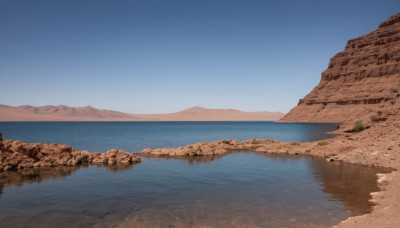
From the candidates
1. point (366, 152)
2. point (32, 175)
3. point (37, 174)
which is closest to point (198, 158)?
point (37, 174)

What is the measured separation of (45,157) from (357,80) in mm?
145739

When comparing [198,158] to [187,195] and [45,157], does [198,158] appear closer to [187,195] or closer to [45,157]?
[45,157]

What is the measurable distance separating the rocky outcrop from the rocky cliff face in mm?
112226

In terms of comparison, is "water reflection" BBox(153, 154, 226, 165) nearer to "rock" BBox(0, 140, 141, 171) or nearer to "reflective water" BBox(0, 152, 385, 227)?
"reflective water" BBox(0, 152, 385, 227)

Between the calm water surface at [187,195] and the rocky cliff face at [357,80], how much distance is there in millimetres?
110504

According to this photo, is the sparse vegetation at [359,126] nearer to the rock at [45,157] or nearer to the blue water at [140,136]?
the blue water at [140,136]

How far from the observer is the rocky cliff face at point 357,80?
12688cm

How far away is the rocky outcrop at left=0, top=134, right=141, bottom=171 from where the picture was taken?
24.2m

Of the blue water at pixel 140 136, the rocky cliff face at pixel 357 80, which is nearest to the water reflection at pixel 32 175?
the blue water at pixel 140 136

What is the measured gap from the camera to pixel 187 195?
54.6ft

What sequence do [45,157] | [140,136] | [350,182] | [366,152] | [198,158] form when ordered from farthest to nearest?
1. [140,136]
2. [198,158]
3. [366,152]
4. [45,157]
5. [350,182]

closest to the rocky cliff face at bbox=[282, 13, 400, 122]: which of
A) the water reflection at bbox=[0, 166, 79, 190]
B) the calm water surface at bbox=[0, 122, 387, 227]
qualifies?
the calm water surface at bbox=[0, 122, 387, 227]

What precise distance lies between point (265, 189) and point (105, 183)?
392 inches

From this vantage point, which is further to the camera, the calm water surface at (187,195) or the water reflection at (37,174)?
the water reflection at (37,174)
